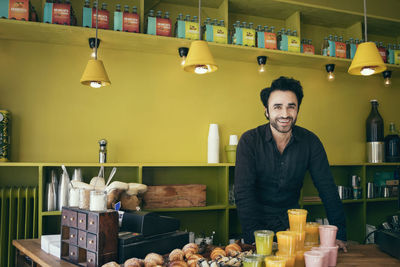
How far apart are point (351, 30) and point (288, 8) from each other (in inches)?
36.8

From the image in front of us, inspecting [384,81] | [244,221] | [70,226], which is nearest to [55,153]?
[70,226]

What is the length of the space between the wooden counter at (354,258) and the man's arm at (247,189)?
0.51 metres

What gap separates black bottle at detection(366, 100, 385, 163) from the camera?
12.6 feet

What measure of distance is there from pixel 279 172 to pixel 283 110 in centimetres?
41

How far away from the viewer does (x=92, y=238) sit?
4.71ft

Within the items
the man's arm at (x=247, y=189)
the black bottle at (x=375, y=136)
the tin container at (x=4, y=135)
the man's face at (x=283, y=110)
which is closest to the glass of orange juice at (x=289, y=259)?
the man's arm at (x=247, y=189)

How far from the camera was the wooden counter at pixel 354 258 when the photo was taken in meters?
1.47

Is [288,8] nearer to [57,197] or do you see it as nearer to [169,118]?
[169,118]

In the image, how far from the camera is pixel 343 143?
3.96 meters

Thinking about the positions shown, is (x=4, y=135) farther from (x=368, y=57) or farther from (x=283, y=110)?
(x=368, y=57)

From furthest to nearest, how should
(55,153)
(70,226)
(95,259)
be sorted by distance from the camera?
(55,153)
(70,226)
(95,259)

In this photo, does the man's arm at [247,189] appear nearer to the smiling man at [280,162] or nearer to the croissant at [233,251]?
the smiling man at [280,162]

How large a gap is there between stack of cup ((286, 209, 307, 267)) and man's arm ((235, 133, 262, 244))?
60 centimetres

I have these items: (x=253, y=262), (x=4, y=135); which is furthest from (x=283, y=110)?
(x=4, y=135)
